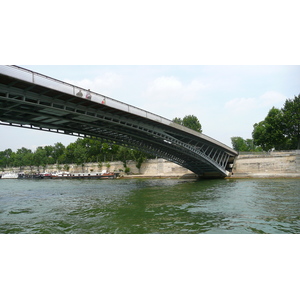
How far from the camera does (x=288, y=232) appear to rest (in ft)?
25.4

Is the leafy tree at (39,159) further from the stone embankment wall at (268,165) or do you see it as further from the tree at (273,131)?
the stone embankment wall at (268,165)

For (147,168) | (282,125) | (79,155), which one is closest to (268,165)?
(282,125)

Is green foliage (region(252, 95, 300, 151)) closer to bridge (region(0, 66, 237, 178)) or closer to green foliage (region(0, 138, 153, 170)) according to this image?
bridge (region(0, 66, 237, 178))

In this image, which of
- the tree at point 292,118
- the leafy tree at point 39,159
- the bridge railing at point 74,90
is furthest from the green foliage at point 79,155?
the bridge railing at point 74,90

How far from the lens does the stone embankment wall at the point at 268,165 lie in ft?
115

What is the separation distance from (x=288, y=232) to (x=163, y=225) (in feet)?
12.6

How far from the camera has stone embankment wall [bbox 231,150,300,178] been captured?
115 ft

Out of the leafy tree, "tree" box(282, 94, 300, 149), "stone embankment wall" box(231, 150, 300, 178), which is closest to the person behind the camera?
"stone embankment wall" box(231, 150, 300, 178)

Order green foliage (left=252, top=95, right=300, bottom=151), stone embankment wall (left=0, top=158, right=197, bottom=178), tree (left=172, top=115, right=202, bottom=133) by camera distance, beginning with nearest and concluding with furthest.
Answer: green foliage (left=252, top=95, right=300, bottom=151) < stone embankment wall (left=0, top=158, right=197, bottom=178) < tree (left=172, top=115, right=202, bottom=133)

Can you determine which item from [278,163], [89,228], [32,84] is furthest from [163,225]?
[278,163]

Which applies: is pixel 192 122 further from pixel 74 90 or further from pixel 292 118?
pixel 74 90

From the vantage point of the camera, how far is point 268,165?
122ft

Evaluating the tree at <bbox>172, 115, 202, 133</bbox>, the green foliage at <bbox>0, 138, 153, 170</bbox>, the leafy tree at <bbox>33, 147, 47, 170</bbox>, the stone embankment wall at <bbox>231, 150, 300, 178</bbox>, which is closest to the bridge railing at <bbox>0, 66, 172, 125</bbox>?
the stone embankment wall at <bbox>231, 150, 300, 178</bbox>

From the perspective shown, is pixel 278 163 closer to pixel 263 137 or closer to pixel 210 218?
pixel 263 137
